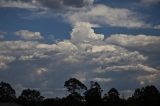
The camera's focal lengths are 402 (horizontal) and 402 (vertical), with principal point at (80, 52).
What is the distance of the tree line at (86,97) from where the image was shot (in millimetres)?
159250

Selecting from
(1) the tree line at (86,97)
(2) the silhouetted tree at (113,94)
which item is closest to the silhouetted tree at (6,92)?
(1) the tree line at (86,97)

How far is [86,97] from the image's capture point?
16188cm

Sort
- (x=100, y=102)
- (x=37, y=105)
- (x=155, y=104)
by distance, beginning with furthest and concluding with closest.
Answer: (x=37, y=105)
(x=100, y=102)
(x=155, y=104)

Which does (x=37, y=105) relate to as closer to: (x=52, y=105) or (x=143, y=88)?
(x=52, y=105)

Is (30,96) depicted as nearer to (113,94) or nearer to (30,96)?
(30,96)

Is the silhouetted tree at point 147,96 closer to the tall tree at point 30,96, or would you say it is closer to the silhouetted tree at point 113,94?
the silhouetted tree at point 113,94

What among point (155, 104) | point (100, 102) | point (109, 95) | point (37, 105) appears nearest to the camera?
point (155, 104)

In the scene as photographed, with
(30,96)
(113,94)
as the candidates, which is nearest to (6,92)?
(30,96)

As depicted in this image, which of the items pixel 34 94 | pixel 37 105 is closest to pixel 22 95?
pixel 34 94

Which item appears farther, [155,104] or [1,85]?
[1,85]

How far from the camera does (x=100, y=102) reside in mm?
160125

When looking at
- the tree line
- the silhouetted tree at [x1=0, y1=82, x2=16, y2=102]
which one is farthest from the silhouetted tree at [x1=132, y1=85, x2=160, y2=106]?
the silhouetted tree at [x1=0, y1=82, x2=16, y2=102]

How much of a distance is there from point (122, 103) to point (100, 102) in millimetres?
13331

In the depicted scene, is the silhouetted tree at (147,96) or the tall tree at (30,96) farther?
the tall tree at (30,96)
